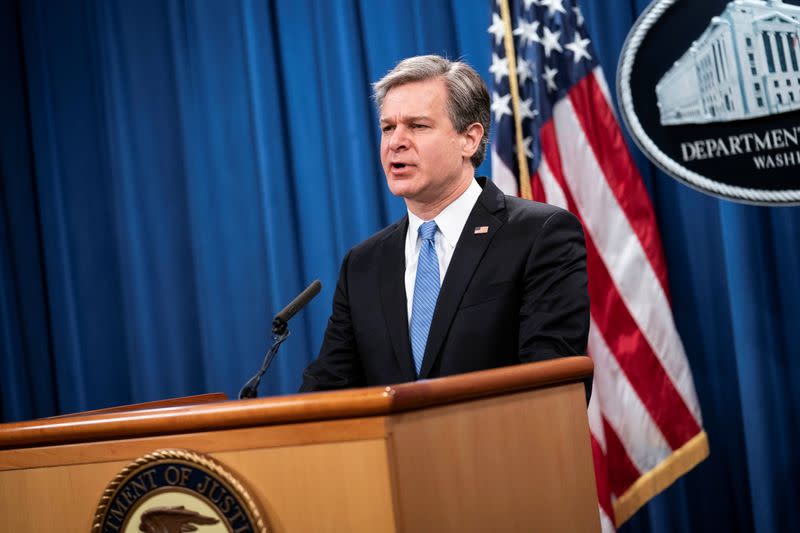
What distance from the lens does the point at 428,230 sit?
7.34 ft

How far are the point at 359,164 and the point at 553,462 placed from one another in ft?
9.71

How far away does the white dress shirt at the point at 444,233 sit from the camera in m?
2.19

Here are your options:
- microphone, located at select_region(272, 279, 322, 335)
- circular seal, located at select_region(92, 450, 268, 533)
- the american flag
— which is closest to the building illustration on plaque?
the american flag

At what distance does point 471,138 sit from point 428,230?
0.32 metres

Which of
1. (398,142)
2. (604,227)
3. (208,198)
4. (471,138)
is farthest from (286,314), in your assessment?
(208,198)

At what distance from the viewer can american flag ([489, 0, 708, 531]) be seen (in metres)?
3.32

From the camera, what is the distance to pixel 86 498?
1.33 metres

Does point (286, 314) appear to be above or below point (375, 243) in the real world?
below

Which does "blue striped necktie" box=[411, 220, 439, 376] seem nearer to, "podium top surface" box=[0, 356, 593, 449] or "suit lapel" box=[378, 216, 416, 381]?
"suit lapel" box=[378, 216, 416, 381]

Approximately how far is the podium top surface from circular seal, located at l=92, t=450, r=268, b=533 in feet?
0.16

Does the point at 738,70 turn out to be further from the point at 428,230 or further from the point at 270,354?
the point at 270,354

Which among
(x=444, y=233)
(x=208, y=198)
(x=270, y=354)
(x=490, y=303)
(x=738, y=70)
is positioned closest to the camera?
(x=270, y=354)

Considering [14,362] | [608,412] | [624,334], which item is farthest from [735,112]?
[14,362]

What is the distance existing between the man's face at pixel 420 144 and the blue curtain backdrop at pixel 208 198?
1.60 m
